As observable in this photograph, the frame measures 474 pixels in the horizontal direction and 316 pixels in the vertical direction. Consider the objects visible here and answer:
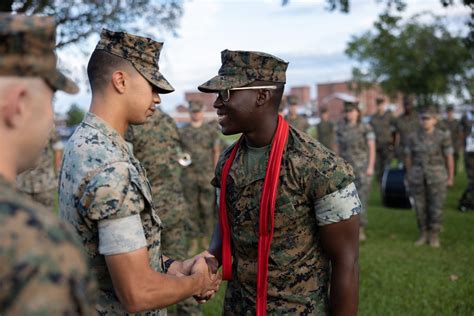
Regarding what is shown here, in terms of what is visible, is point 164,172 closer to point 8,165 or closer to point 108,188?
point 108,188

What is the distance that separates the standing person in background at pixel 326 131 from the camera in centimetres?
1641

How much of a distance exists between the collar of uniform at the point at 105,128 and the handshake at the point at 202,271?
1.99 ft

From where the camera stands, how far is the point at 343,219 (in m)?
2.86

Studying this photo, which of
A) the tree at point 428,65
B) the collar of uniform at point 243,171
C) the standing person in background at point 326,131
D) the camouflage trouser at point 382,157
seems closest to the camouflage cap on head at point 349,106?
the camouflage trouser at point 382,157

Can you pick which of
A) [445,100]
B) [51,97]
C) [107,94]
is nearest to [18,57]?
[51,97]

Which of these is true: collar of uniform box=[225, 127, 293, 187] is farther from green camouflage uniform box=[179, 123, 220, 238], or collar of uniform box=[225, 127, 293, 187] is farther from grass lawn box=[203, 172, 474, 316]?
green camouflage uniform box=[179, 123, 220, 238]

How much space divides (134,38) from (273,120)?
0.84m

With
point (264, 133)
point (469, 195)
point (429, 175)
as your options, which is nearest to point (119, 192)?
point (264, 133)

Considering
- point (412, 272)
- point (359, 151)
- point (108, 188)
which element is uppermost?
point (108, 188)

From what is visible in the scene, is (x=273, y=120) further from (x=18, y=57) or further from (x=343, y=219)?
(x=18, y=57)

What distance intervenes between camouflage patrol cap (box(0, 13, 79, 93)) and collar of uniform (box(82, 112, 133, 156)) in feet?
3.16

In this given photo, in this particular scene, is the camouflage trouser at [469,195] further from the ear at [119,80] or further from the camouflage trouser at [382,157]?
the ear at [119,80]

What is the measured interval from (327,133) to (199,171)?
7590mm

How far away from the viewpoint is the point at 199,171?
380 inches
